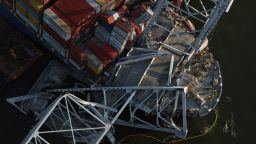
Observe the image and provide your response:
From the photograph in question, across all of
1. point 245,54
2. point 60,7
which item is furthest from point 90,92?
point 245,54

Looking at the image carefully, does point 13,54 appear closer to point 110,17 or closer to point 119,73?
point 110,17

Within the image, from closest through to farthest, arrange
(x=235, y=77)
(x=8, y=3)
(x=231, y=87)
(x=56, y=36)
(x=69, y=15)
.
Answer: (x=69, y=15) → (x=56, y=36) → (x=8, y=3) → (x=231, y=87) → (x=235, y=77)

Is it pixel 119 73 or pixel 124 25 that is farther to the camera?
pixel 119 73

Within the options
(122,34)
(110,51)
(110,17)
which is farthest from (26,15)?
(122,34)

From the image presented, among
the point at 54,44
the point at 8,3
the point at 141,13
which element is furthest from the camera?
the point at 141,13

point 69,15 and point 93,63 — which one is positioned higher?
point 69,15

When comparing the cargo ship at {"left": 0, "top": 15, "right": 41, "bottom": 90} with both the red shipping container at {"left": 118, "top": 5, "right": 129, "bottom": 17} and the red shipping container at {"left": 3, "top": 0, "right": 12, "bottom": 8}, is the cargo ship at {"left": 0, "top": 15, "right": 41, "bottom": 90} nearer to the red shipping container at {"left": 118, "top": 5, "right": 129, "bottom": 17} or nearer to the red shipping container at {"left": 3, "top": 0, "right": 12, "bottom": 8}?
the red shipping container at {"left": 3, "top": 0, "right": 12, "bottom": 8}

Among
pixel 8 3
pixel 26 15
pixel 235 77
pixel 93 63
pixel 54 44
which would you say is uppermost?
pixel 8 3

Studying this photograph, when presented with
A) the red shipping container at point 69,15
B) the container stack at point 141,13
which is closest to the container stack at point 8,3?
the red shipping container at point 69,15

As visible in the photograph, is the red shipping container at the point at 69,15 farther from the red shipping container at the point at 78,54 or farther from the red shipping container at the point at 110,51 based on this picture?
the red shipping container at the point at 110,51
